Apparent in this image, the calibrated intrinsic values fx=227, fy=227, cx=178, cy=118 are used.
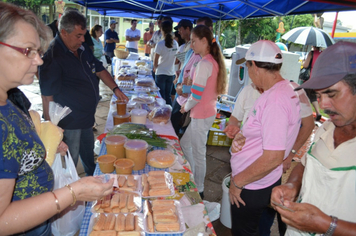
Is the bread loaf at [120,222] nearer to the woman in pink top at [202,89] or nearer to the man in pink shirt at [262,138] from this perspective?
the man in pink shirt at [262,138]

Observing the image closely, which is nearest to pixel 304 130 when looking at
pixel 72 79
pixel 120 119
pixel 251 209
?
pixel 251 209

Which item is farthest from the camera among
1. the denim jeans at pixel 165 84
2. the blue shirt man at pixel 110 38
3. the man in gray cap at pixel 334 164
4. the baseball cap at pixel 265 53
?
the blue shirt man at pixel 110 38

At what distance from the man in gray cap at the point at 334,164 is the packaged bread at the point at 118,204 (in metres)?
0.86

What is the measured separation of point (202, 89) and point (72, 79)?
1.45m

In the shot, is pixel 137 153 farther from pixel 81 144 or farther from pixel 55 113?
pixel 81 144

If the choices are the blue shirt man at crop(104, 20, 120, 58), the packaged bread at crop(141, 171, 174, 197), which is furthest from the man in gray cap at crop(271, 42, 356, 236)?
the blue shirt man at crop(104, 20, 120, 58)

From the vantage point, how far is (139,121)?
2773 millimetres

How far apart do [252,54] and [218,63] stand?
3.96ft

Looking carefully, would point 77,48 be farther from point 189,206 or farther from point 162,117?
point 189,206

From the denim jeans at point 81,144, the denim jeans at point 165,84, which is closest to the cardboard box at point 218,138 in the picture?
the denim jeans at point 165,84

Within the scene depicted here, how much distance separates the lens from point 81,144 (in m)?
2.79

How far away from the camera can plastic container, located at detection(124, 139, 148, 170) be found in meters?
1.91

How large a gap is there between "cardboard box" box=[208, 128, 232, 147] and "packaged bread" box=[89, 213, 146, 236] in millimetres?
3378

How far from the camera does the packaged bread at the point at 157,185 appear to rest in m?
1.62
